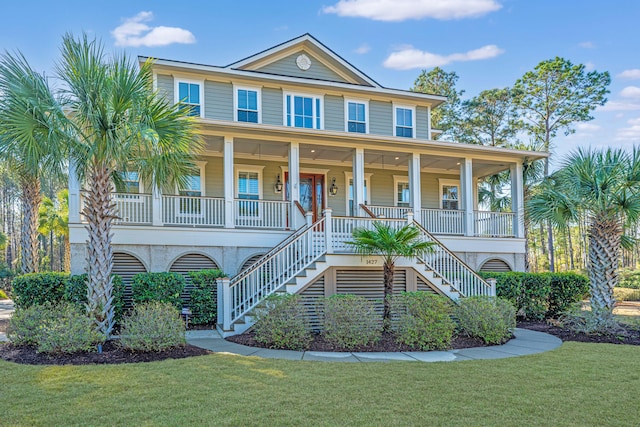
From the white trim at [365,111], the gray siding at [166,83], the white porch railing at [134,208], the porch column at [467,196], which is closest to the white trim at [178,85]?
the gray siding at [166,83]

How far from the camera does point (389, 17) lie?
18.2m

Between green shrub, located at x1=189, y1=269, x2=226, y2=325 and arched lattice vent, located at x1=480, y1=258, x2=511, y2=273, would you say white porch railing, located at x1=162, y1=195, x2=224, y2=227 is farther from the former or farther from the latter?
arched lattice vent, located at x1=480, y1=258, x2=511, y2=273

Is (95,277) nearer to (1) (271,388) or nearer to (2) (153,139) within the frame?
(2) (153,139)

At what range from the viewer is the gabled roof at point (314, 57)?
614 inches

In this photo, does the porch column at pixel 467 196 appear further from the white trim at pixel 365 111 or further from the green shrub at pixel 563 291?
the white trim at pixel 365 111

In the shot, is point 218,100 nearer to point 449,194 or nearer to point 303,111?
point 303,111

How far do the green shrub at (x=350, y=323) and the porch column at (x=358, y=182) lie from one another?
5357 millimetres

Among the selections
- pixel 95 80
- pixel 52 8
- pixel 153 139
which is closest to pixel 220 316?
pixel 153 139

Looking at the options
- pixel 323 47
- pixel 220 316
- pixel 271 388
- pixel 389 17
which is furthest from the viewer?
pixel 389 17

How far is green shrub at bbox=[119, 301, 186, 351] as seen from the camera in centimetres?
750

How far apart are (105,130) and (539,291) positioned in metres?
11.9

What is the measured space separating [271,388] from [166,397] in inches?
49.9

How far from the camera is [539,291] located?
41.7 ft

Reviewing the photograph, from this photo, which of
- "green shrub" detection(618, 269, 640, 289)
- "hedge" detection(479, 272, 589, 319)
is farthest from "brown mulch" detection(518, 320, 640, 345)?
"green shrub" detection(618, 269, 640, 289)
